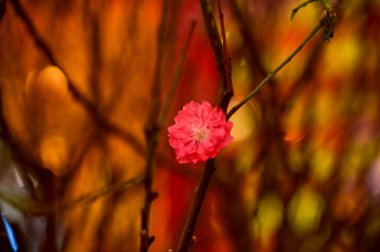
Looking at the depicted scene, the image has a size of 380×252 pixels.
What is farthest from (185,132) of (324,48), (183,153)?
(324,48)

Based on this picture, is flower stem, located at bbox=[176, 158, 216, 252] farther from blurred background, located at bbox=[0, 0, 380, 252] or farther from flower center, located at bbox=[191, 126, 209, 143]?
blurred background, located at bbox=[0, 0, 380, 252]

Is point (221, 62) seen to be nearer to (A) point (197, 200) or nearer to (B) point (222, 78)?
(B) point (222, 78)

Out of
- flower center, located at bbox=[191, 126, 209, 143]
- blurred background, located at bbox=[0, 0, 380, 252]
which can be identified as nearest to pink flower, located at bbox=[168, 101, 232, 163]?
flower center, located at bbox=[191, 126, 209, 143]

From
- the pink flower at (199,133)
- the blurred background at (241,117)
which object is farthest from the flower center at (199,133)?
the blurred background at (241,117)

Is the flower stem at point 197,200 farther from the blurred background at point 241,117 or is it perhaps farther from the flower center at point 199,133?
the blurred background at point 241,117

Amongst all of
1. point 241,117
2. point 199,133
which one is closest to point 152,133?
point 199,133

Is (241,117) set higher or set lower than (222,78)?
higher

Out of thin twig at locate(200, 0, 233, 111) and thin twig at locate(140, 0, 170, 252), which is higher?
thin twig at locate(200, 0, 233, 111)
